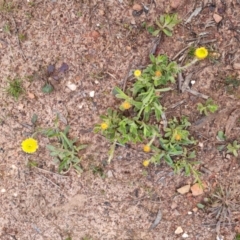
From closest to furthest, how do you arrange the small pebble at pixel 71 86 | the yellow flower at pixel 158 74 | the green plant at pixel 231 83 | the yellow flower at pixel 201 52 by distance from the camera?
1. the yellow flower at pixel 201 52
2. the yellow flower at pixel 158 74
3. the green plant at pixel 231 83
4. the small pebble at pixel 71 86

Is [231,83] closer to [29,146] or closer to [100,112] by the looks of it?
[100,112]

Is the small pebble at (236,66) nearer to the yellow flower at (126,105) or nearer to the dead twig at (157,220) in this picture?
the yellow flower at (126,105)

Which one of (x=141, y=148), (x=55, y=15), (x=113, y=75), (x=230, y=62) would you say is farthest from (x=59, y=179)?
(x=230, y=62)

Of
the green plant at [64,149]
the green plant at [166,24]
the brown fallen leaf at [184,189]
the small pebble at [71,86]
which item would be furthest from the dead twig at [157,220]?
the green plant at [166,24]

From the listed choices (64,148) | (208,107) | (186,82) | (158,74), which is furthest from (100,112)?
(208,107)

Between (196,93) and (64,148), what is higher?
(196,93)
